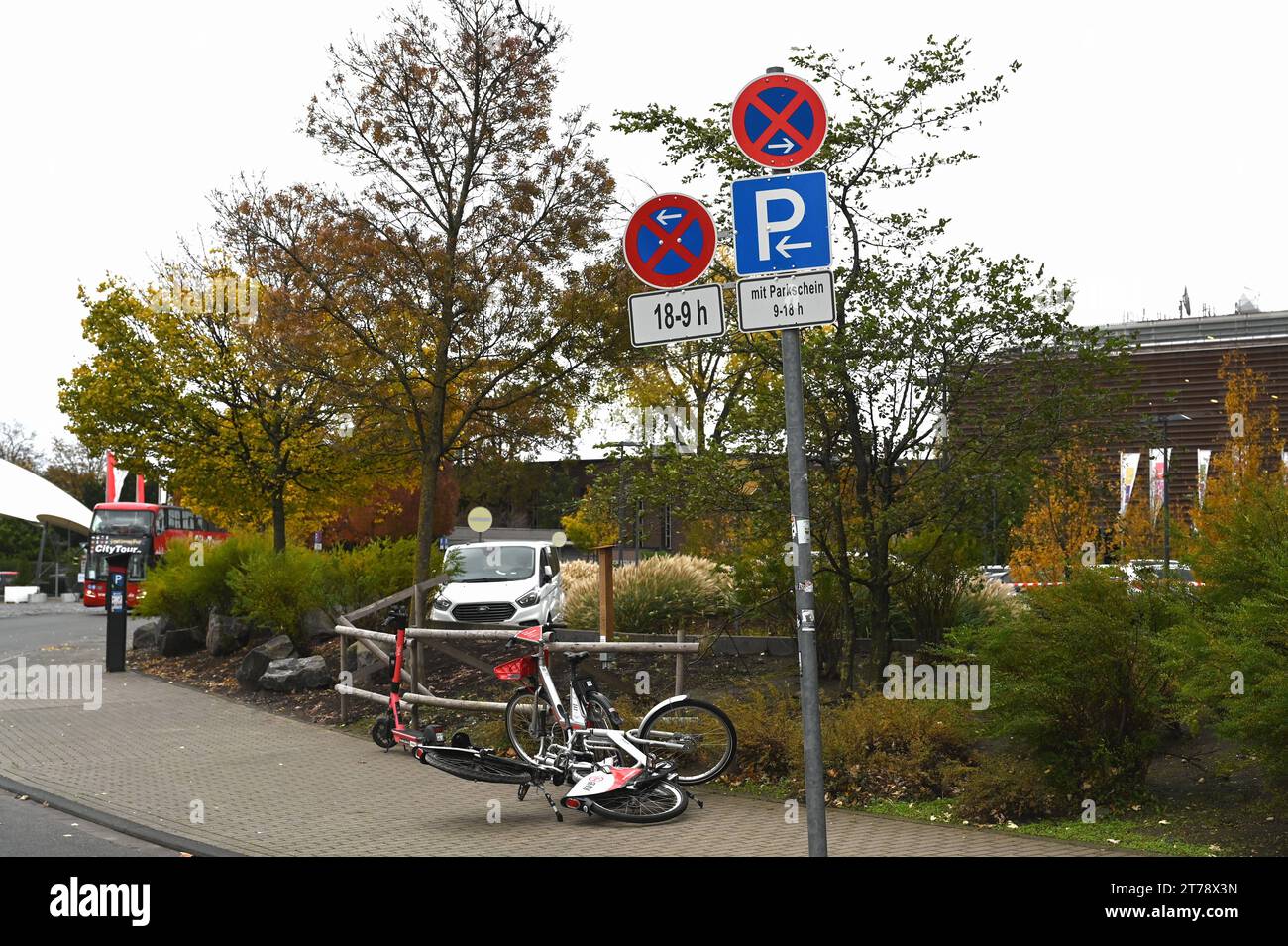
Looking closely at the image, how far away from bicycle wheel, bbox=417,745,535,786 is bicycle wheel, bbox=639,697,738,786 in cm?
96

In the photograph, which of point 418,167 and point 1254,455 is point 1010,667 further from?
point 1254,455

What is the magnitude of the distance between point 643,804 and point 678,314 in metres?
4.08

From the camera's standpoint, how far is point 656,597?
55.7 ft

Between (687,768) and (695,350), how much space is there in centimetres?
558

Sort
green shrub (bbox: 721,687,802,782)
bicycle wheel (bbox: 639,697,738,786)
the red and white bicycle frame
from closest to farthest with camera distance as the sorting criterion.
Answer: the red and white bicycle frame → bicycle wheel (bbox: 639,697,738,786) → green shrub (bbox: 721,687,802,782)

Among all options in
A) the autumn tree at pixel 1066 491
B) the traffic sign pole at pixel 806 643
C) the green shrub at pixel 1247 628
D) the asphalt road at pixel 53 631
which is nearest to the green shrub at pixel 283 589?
the asphalt road at pixel 53 631

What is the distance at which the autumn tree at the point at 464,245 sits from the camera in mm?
15477

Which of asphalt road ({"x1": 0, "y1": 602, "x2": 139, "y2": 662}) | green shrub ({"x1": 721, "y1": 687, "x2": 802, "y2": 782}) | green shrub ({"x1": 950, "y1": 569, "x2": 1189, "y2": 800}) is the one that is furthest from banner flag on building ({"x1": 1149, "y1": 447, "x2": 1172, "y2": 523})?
green shrub ({"x1": 950, "y1": 569, "x2": 1189, "y2": 800})

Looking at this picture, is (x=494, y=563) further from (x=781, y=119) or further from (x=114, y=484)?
(x=114, y=484)

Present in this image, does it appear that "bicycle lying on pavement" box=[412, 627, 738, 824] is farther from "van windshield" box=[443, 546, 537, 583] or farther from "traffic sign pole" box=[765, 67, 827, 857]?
"van windshield" box=[443, 546, 537, 583]

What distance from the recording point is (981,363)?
11.6 m

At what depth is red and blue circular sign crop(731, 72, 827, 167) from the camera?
19.8 ft

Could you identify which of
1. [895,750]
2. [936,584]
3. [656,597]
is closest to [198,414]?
[656,597]
